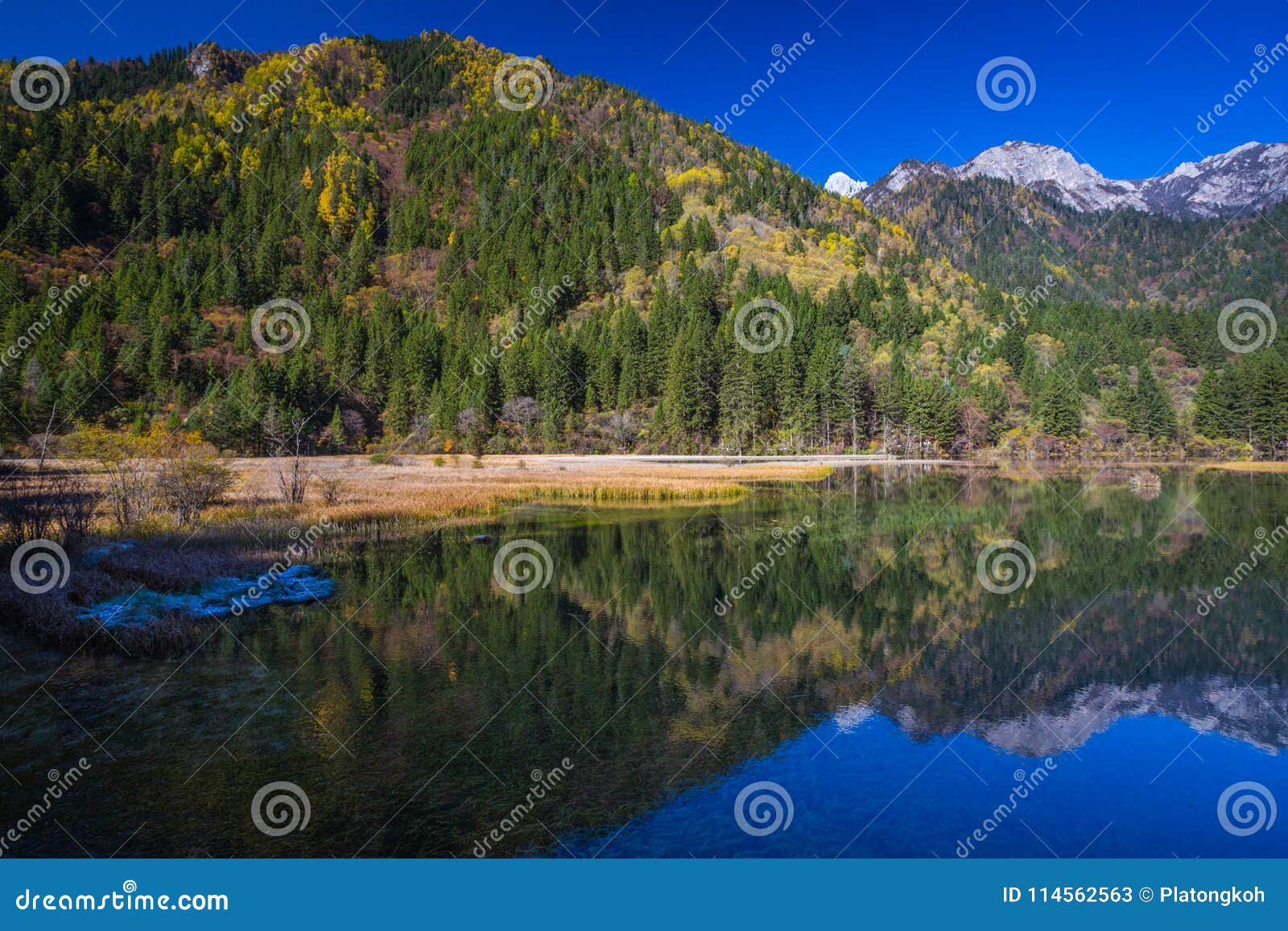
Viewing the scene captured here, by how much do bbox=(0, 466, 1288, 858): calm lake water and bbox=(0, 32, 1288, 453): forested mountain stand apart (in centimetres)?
5012

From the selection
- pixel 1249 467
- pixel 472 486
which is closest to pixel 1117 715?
pixel 472 486

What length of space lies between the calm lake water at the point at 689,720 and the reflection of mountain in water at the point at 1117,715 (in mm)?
67

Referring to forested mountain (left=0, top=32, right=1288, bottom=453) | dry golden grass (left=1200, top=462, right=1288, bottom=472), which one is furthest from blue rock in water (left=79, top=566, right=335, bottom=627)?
dry golden grass (left=1200, top=462, right=1288, bottom=472)

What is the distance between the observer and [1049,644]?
1529 cm

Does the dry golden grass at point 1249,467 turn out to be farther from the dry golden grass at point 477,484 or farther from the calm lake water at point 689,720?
the calm lake water at point 689,720

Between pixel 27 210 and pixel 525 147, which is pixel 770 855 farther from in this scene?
pixel 525 147

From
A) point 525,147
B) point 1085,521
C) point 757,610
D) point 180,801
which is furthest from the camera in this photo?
point 525,147

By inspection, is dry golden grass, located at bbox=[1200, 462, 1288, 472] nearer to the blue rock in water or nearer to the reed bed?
the reed bed

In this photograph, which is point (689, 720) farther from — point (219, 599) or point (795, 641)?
point (219, 599)

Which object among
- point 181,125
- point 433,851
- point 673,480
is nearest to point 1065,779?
point 433,851

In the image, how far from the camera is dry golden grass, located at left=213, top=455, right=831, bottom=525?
105ft

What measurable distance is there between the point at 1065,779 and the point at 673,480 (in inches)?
1591

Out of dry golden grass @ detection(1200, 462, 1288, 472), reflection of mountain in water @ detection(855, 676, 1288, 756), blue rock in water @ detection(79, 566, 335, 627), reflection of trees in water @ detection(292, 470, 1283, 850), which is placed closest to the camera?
→ reflection of mountain in water @ detection(855, 676, 1288, 756)

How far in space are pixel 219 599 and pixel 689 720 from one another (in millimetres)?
13045
